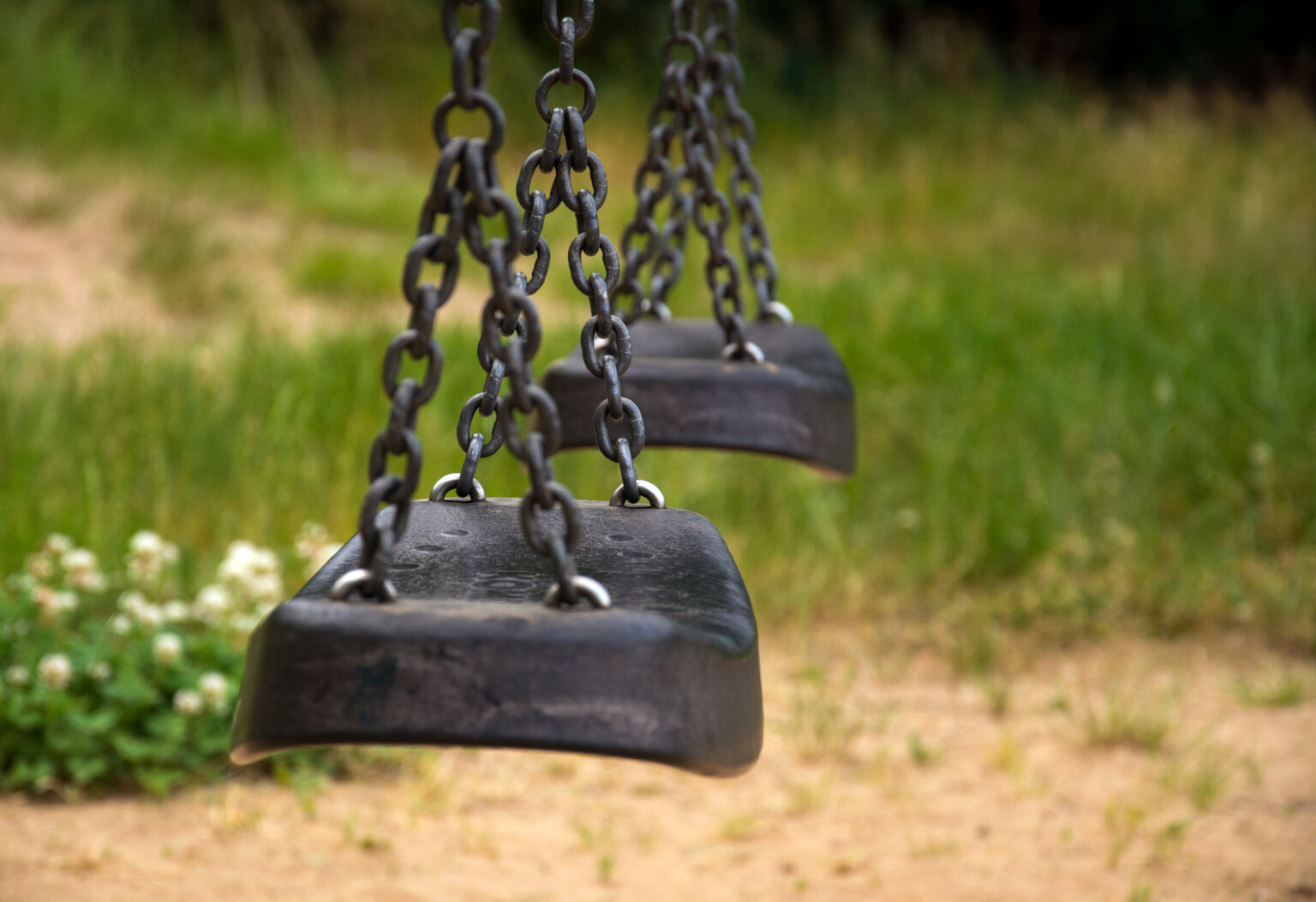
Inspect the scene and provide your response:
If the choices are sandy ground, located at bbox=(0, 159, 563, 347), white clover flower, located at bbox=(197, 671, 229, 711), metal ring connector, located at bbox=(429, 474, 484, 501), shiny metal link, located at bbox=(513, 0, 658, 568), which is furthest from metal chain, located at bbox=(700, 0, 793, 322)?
sandy ground, located at bbox=(0, 159, 563, 347)

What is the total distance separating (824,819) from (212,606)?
1.24 meters

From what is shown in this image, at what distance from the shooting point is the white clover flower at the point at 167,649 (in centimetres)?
221

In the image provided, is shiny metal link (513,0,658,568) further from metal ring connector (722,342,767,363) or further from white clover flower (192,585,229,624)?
white clover flower (192,585,229,624)

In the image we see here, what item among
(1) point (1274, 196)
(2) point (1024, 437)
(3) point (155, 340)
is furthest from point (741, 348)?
(1) point (1274, 196)

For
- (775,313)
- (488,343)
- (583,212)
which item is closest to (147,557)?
(775,313)

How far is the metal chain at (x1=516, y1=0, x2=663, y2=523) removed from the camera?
109cm

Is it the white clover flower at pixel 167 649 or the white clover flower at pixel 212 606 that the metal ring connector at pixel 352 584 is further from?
the white clover flower at pixel 212 606

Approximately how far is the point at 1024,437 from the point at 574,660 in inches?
117

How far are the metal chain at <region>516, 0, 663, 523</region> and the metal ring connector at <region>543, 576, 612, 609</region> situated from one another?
0.27m

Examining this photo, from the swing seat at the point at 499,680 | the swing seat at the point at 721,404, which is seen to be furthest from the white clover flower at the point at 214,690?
the swing seat at the point at 499,680

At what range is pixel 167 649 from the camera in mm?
2217

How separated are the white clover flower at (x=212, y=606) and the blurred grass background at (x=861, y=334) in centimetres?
36

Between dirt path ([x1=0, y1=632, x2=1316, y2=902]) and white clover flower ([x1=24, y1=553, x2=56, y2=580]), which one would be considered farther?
white clover flower ([x1=24, y1=553, x2=56, y2=580])

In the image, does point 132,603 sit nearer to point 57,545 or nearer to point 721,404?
point 57,545
